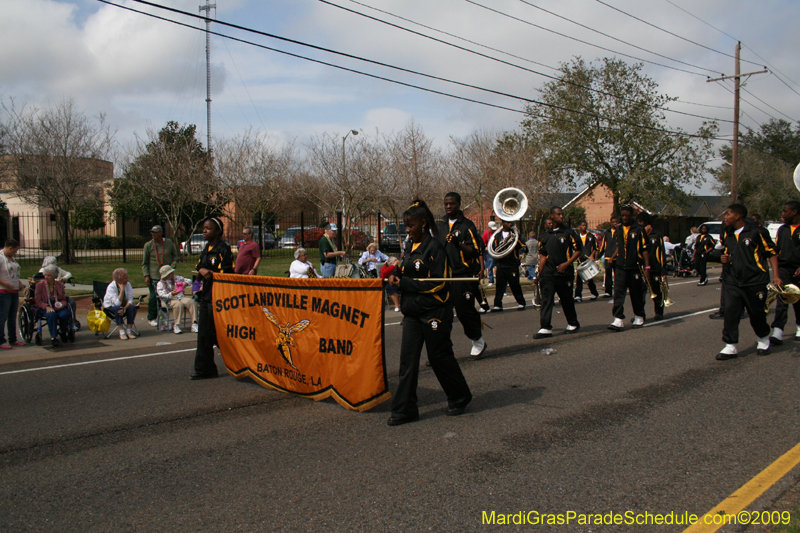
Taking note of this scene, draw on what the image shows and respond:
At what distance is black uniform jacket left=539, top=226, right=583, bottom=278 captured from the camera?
29.0 feet

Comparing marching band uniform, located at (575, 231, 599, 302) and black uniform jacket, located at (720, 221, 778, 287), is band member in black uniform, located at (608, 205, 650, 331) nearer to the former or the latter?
black uniform jacket, located at (720, 221, 778, 287)

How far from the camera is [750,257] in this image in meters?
7.28

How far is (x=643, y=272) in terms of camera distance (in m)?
9.77

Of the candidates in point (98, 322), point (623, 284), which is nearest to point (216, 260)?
point (98, 322)

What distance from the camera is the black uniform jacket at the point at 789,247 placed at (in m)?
8.28

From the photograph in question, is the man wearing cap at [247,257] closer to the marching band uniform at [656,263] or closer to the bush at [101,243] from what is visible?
the marching band uniform at [656,263]

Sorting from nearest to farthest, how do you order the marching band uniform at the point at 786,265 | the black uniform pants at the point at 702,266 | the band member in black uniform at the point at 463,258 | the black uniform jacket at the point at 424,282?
the black uniform jacket at the point at 424,282 → the band member in black uniform at the point at 463,258 → the marching band uniform at the point at 786,265 → the black uniform pants at the point at 702,266

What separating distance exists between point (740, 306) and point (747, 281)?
1.09ft

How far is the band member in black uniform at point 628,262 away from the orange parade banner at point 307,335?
18.9 ft

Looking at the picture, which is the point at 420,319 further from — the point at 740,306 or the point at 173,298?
the point at 173,298

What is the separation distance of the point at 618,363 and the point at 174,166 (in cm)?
2335

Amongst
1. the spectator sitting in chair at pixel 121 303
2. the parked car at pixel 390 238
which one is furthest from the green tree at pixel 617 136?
the spectator sitting in chair at pixel 121 303

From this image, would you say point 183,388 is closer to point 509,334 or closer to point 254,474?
point 254,474

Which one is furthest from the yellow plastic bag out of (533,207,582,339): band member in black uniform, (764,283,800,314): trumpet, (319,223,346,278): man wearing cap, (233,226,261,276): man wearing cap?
(764,283,800,314): trumpet
